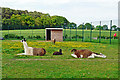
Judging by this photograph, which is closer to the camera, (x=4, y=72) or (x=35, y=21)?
(x=4, y=72)

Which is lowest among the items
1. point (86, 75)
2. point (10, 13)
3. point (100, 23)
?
point (86, 75)

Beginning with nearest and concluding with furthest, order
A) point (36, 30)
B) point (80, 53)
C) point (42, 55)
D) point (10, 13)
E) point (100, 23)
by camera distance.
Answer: point (80, 53) → point (42, 55) → point (100, 23) → point (36, 30) → point (10, 13)

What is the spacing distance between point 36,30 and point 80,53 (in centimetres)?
4173

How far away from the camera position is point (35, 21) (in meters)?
84.8

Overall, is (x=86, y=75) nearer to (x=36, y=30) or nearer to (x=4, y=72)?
(x=4, y=72)

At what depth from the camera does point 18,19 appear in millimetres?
81312

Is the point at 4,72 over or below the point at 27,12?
below

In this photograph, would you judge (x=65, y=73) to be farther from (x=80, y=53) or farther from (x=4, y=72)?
(x=80, y=53)

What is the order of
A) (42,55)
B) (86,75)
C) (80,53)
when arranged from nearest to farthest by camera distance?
1. (86,75)
2. (80,53)
3. (42,55)

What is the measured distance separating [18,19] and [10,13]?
13088 millimetres

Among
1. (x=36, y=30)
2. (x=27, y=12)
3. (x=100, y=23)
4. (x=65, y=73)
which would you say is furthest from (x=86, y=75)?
(x=27, y=12)

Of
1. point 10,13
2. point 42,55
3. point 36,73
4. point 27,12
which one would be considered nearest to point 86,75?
point 36,73

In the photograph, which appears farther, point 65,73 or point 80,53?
point 80,53

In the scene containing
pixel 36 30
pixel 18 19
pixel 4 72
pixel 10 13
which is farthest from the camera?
pixel 10 13
